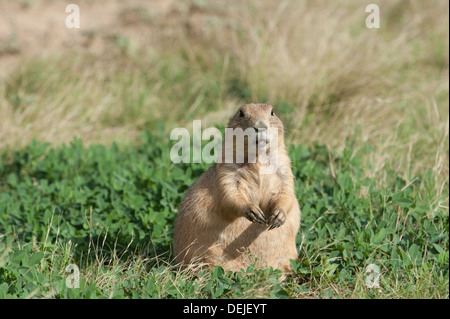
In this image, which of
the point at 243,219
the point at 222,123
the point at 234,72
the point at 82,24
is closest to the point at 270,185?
the point at 243,219

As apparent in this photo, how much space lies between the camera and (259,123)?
359 cm

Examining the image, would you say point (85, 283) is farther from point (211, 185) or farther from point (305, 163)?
point (305, 163)

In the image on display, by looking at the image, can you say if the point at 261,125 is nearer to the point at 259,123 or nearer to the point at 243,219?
the point at 259,123

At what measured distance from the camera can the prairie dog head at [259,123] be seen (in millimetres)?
3605

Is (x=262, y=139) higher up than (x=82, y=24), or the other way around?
(x=82, y=24)

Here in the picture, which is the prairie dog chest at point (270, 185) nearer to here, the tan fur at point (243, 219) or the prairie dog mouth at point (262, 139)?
the tan fur at point (243, 219)

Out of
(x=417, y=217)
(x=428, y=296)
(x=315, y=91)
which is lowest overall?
(x=428, y=296)

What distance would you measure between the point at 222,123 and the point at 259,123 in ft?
8.87

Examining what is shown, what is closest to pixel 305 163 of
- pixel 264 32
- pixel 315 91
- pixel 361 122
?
pixel 361 122

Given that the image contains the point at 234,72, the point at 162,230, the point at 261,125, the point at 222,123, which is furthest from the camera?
the point at 234,72

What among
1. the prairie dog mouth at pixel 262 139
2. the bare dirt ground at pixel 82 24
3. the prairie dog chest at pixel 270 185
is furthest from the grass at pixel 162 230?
the bare dirt ground at pixel 82 24

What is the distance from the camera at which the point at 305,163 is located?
5.16 m

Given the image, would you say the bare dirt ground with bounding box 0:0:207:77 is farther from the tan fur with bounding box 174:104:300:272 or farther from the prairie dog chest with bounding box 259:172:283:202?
the prairie dog chest with bounding box 259:172:283:202

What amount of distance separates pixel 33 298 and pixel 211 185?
1.27 metres
